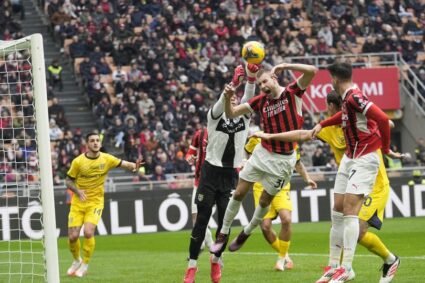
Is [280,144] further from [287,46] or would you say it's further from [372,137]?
[287,46]

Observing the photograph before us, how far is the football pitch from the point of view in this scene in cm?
1365

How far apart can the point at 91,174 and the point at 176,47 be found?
19.9m

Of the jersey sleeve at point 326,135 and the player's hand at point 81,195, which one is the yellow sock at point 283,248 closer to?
the jersey sleeve at point 326,135

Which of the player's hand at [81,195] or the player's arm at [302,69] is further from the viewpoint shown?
the player's hand at [81,195]

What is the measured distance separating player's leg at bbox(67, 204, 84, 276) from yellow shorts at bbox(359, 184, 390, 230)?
5313mm

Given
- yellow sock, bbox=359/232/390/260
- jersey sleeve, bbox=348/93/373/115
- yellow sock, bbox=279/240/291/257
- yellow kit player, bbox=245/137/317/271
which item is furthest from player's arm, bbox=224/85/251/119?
yellow sock, bbox=279/240/291/257

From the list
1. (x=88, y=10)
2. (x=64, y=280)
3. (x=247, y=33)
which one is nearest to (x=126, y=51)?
(x=88, y=10)

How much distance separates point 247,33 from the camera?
1481 inches

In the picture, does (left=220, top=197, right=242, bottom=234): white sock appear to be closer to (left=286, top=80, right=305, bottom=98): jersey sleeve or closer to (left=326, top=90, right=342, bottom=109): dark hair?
(left=286, top=80, right=305, bottom=98): jersey sleeve

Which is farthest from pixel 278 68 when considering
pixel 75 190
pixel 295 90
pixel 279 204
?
pixel 75 190

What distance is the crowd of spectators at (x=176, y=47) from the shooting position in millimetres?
31812

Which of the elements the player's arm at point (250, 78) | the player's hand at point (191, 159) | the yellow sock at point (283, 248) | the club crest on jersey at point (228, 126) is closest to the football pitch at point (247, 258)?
the yellow sock at point (283, 248)

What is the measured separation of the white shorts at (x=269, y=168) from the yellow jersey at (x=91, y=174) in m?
4.12

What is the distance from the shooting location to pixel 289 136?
11.7 metres
